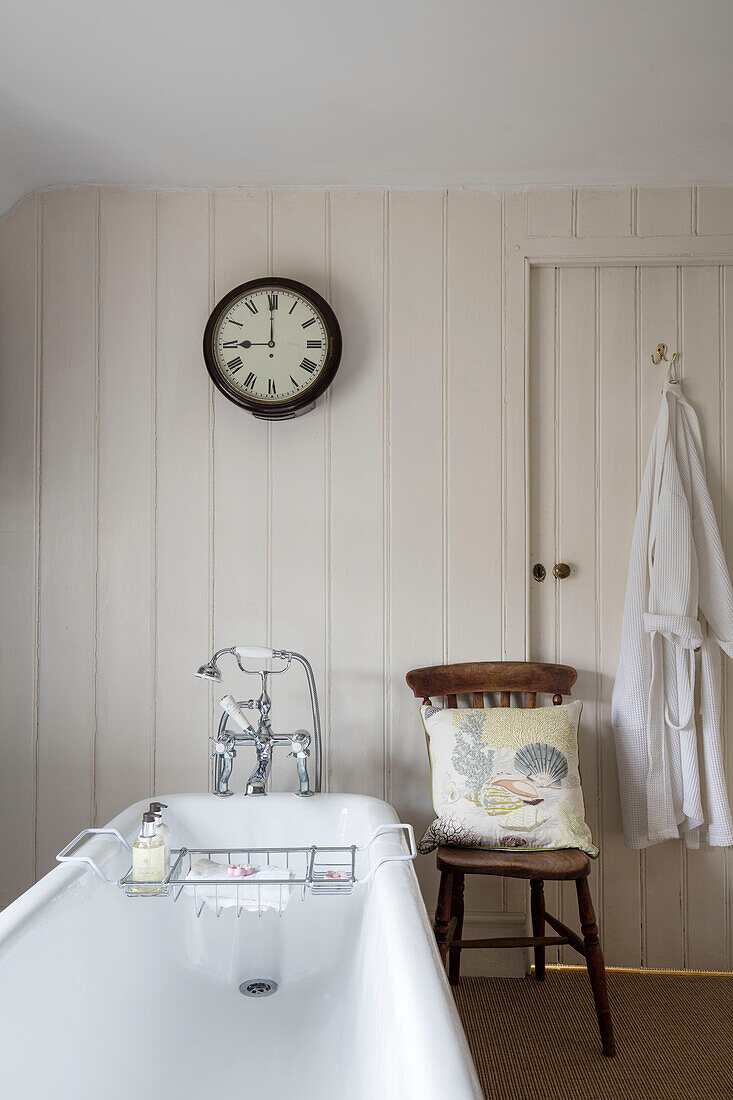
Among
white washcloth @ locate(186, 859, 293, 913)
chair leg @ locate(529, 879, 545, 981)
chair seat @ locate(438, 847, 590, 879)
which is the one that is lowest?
chair leg @ locate(529, 879, 545, 981)

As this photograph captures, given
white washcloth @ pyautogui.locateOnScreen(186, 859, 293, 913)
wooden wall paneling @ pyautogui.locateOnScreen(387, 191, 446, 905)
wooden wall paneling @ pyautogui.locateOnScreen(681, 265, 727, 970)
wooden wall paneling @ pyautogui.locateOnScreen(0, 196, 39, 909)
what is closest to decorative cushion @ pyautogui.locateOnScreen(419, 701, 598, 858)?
wooden wall paneling @ pyautogui.locateOnScreen(387, 191, 446, 905)

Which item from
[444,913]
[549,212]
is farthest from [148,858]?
[549,212]

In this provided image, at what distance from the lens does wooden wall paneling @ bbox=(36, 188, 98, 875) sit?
2.36 m

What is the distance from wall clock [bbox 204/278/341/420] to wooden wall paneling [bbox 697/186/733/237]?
114cm

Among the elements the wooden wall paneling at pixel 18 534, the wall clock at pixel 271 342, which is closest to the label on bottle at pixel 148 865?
the wooden wall paneling at pixel 18 534

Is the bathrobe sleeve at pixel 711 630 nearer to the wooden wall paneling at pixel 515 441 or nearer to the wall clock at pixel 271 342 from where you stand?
the wooden wall paneling at pixel 515 441

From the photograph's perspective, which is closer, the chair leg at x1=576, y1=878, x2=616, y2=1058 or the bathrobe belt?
the chair leg at x1=576, y1=878, x2=616, y2=1058

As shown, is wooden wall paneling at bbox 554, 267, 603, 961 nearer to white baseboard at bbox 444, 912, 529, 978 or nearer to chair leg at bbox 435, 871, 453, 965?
white baseboard at bbox 444, 912, 529, 978

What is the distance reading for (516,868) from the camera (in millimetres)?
1901

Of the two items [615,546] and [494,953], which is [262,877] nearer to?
[494,953]

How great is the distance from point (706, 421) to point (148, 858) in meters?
1.95

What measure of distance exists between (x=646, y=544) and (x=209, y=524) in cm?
129

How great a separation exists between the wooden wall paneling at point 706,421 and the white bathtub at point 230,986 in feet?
3.57

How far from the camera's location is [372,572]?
7.76ft
